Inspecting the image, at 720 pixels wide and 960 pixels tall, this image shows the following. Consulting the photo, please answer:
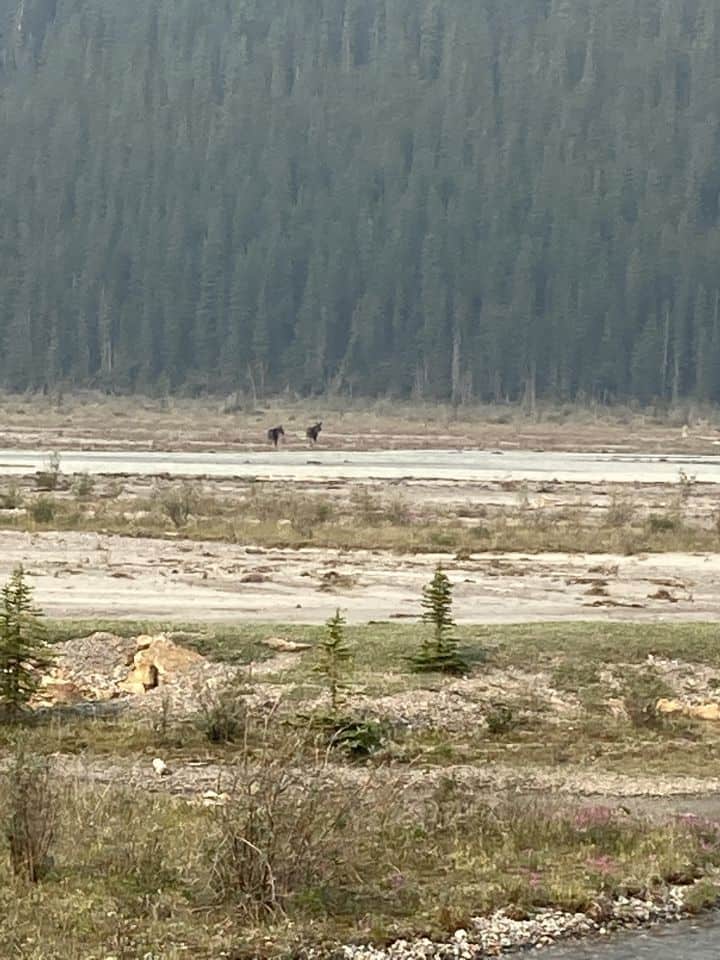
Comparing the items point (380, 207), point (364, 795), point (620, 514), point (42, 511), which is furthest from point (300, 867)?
point (380, 207)

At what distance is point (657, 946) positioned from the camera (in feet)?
34.9

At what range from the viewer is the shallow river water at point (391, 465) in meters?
54.2

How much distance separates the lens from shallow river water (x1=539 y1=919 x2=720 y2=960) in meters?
10.4

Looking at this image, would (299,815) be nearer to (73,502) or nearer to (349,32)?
(73,502)

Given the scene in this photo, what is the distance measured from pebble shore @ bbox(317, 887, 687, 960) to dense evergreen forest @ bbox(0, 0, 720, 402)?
94.3 meters

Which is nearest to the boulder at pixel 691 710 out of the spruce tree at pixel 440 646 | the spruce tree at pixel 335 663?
the spruce tree at pixel 440 646

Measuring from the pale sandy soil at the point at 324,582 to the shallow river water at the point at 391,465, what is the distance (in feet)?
63.9

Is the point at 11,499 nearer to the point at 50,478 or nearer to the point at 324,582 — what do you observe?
the point at 50,478

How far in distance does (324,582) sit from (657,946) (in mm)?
17784

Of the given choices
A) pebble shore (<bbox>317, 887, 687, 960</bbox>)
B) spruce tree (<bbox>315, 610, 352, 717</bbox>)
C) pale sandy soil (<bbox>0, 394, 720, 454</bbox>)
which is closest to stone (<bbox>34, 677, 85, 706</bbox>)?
spruce tree (<bbox>315, 610, 352, 717</bbox>)

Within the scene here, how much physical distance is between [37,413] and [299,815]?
9034 centimetres

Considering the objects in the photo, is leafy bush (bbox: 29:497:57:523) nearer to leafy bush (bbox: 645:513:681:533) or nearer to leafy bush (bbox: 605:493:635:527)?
leafy bush (bbox: 605:493:635:527)

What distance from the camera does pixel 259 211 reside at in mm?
120625

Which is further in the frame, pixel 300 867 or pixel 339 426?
pixel 339 426
